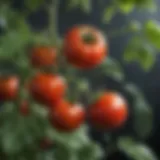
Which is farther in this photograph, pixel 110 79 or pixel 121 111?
pixel 110 79

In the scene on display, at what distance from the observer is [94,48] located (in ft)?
3.12

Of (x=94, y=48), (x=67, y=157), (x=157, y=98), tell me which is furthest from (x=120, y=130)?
(x=94, y=48)

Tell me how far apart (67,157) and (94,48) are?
0.26 meters

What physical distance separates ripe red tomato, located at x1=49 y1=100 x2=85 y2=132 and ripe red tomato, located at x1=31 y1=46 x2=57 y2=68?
0.09 m

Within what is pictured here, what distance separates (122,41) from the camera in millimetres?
1558

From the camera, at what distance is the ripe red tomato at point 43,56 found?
0.98 m

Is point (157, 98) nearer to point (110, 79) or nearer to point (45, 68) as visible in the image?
point (110, 79)

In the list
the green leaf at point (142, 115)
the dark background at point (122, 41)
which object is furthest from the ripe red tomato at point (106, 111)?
the dark background at point (122, 41)

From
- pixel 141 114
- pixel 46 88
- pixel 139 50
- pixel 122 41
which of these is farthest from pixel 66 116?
pixel 122 41

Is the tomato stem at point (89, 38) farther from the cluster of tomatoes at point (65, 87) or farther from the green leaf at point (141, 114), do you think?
the green leaf at point (141, 114)

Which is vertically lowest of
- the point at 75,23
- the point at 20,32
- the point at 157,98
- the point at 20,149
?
the point at 20,149

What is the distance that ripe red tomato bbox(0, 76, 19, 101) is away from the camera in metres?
1.02

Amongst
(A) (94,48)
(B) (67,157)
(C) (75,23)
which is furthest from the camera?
(C) (75,23)

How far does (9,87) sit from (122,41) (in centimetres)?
62
